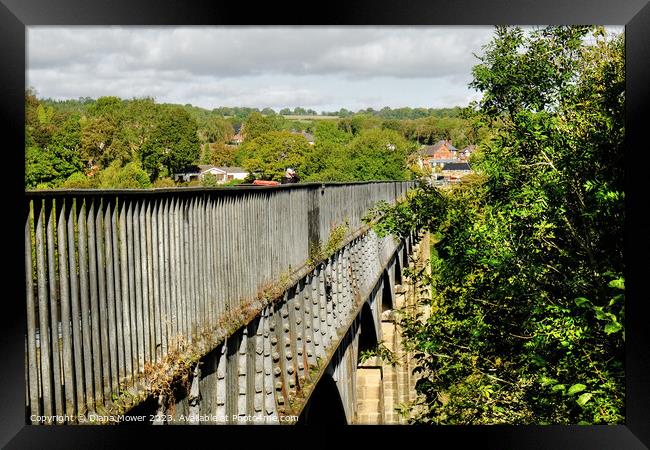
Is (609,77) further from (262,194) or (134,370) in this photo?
(134,370)

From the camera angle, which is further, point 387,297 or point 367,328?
point 387,297

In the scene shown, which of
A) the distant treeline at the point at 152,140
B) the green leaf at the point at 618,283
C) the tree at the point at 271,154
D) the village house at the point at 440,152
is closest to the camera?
the green leaf at the point at 618,283

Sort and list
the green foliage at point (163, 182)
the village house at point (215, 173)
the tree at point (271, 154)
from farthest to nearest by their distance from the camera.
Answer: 1. the tree at point (271, 154)
2. the village house at point (215, 173)
3. the green foliage at point (163, 182)

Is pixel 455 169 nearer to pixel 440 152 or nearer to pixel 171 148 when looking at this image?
→ pixel 440 152

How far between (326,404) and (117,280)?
9.10 m

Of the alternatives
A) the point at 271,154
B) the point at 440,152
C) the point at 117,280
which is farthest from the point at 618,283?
the point at 440,152

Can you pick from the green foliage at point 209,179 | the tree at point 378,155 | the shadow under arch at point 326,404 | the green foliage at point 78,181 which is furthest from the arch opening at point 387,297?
the green foliage at point 78,181

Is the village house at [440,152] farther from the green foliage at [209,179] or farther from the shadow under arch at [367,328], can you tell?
the green foliage at [209,179]

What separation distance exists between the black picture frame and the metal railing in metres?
0.52

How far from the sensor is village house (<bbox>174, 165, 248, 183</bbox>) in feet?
33.1

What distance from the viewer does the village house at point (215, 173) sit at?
1010 centimetres
